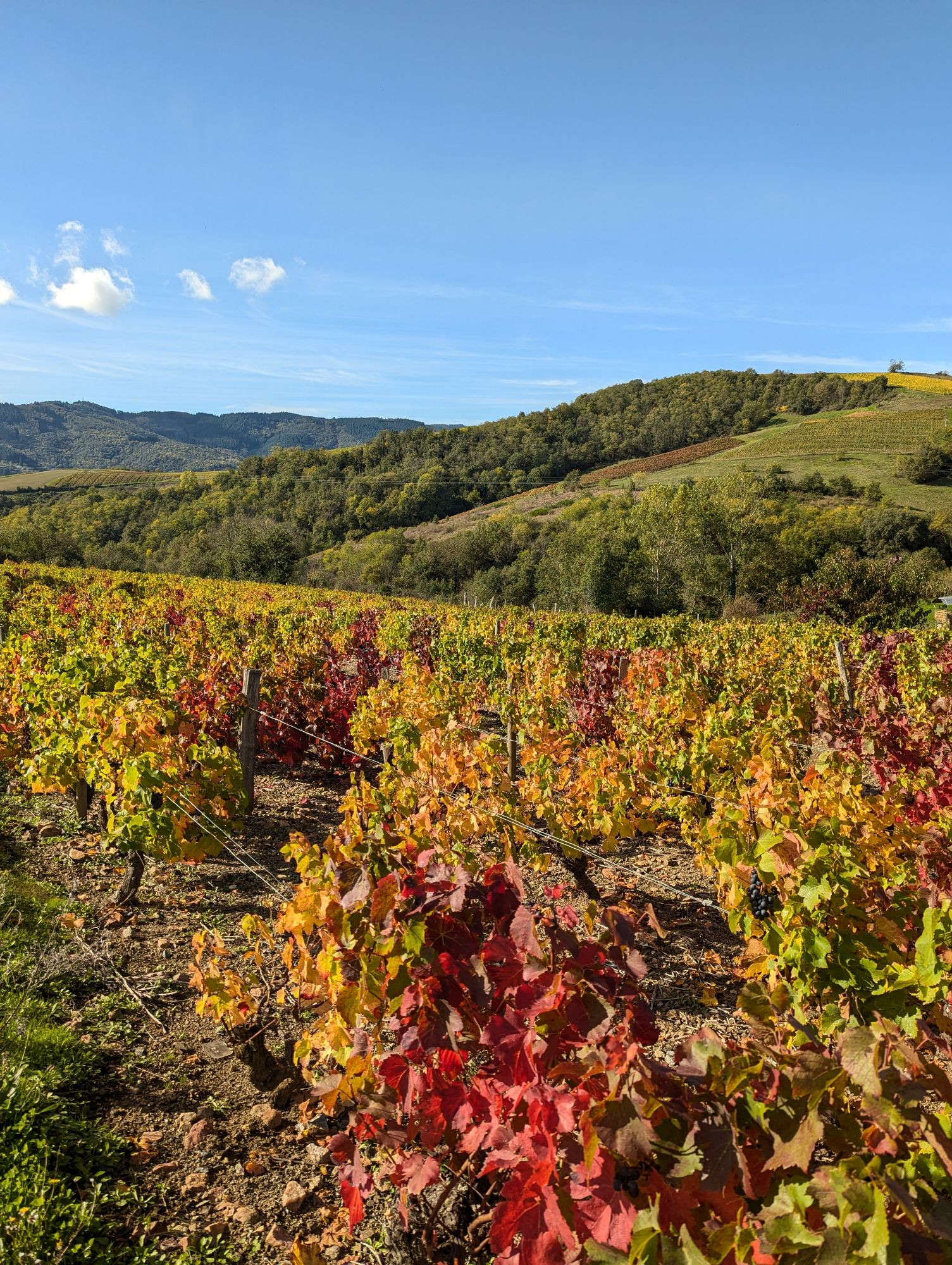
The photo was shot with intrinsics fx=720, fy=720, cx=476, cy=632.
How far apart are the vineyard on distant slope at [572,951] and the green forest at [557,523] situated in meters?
22.0

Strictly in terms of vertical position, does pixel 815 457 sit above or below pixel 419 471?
above

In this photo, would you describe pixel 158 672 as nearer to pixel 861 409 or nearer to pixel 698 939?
pixel 698 939

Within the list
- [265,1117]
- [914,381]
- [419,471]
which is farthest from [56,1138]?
[914,381]

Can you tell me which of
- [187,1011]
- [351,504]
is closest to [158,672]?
[187,1011]

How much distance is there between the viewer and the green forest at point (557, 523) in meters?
39.8

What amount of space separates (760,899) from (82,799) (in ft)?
16.8

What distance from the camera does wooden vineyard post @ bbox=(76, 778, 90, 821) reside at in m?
5.80

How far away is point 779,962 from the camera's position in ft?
8.81

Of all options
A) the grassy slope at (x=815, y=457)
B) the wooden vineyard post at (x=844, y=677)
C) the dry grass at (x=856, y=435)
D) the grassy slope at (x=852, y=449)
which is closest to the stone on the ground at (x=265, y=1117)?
the wooden vineyard post at (x=844, y=677)

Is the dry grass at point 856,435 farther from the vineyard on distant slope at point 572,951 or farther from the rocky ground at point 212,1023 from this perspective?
the rocky ground at point 212,1023

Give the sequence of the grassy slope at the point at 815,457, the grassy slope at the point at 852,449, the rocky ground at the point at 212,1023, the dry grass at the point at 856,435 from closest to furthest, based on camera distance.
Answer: the rocky ground at the point at 212,1023, the grassy slope at the point at 852,449, the grassy slope at the point at 815,457, the dry grass at the point at 856,435

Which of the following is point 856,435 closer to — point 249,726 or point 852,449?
point 852,449

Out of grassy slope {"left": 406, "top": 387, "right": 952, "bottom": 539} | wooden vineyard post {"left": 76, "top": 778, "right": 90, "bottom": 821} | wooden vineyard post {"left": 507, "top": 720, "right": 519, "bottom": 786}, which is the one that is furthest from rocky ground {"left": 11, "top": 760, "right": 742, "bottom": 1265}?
grassy slope {"left": 406, "top": 387, "right": 952, "bottom": 539}

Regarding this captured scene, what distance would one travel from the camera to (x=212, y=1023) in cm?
368
